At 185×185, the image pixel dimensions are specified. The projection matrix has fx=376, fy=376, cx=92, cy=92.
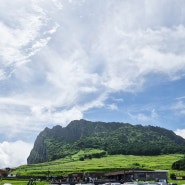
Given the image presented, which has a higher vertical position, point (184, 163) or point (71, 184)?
point (184, 163)

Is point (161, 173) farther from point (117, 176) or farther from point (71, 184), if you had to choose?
point (71, 184)

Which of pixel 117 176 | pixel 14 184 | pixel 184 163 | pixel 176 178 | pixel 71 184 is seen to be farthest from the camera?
pixel 184 163

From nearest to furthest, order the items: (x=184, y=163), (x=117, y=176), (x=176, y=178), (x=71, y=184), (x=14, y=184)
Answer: (x=71, y=184)
(x=14, y=184)
(x=176, y=178)
(x=117, y=176)
(x=184, y=163)

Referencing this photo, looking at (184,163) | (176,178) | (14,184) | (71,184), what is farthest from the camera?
(184,163)

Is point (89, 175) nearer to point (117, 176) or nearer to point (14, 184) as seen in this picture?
point (117, 176)

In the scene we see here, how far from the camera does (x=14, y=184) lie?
331ft

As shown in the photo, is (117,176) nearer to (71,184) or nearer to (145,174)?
(145,174)

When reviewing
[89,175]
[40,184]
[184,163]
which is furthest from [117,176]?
[184,163]

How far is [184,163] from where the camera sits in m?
185

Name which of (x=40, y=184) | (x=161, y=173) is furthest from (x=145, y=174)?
(x=40, y=184)

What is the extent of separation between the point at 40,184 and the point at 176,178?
1915 inches

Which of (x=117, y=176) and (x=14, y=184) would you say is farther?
(x=117, y=176)

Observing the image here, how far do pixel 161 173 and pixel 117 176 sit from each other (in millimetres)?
16287

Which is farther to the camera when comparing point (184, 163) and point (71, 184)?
point (184, 163)
